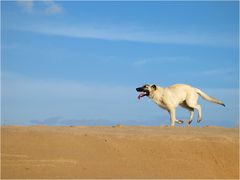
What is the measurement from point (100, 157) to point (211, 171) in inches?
96.3

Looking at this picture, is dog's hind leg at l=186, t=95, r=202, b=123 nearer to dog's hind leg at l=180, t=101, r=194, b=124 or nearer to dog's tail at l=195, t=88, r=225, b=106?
dog's hind leg at l=180, t=101, r=194, b=124

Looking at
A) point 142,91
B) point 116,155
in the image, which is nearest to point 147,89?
point 142,91

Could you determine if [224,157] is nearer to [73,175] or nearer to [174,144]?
[174,144]

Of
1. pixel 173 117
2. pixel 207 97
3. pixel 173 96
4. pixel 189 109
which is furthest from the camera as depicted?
pixel 207 97

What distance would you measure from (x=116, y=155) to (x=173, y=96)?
5.80 metres

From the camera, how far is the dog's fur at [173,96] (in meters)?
16.0

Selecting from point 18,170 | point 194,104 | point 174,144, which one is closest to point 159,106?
point 194,104

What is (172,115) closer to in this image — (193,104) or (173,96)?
(173,96)

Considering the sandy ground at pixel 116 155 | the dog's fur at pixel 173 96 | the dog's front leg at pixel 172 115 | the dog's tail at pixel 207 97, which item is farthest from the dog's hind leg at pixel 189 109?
the sandy ground at pixel 116 155

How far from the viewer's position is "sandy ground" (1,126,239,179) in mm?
10062

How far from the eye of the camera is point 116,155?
10.8 m

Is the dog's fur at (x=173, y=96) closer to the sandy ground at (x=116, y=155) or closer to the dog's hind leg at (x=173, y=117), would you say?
the dog's hind leg at (x=173, y=117)

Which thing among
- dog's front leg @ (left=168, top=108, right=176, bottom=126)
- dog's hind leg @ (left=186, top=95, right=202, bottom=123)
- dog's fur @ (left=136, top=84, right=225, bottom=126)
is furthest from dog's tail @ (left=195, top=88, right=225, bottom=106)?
dog's front leg @ (left=168, top=108, right=176, bottom=126)

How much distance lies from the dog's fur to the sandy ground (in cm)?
408
